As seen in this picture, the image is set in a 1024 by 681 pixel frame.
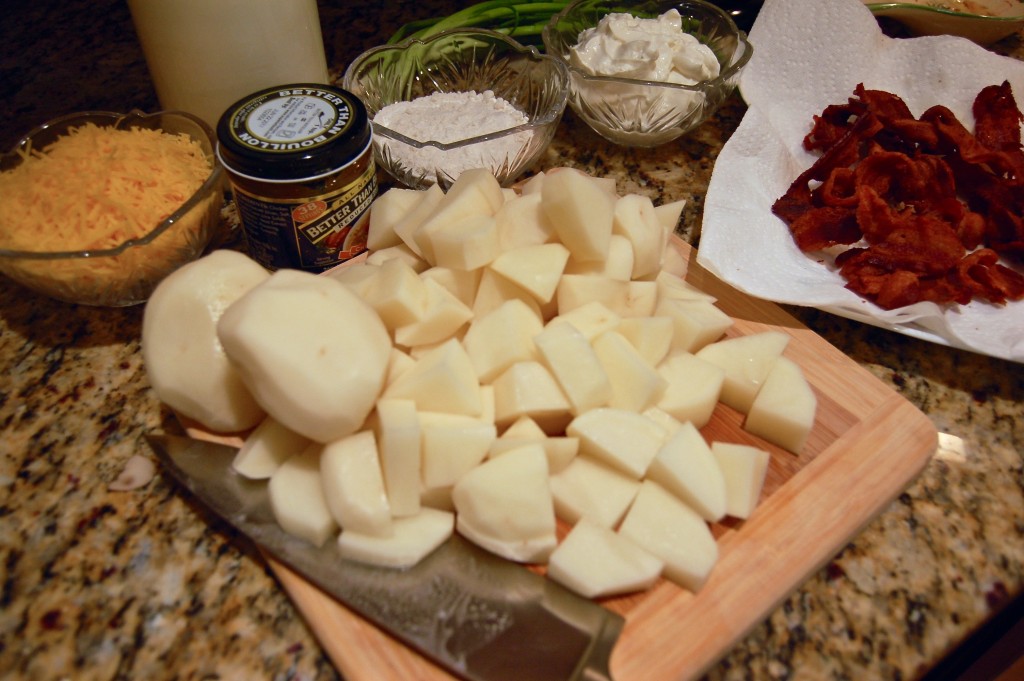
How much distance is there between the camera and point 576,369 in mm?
1132

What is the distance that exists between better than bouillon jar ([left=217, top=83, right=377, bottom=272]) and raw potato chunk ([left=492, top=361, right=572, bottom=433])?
0.52 metres

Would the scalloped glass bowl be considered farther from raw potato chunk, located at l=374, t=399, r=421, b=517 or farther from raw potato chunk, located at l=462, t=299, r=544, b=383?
raw potato chunk, located at l=374, t=399, r=421, b=517

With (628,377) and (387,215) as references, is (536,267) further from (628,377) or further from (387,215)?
(387,215)

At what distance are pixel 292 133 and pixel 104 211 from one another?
15.4 inches

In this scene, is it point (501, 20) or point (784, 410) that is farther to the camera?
point (501, 20)

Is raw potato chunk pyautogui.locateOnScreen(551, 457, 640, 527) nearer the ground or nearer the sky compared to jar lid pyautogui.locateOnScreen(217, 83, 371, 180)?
nearer the ground

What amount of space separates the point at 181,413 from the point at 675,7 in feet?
5.73

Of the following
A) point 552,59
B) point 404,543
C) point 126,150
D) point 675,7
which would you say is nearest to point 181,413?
point 404,543

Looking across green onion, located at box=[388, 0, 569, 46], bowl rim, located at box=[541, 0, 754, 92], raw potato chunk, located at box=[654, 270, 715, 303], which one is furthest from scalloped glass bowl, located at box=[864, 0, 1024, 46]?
raw potato chunk, located at box=[654, 270, 715, 303]

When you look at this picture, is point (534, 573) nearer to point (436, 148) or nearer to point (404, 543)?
point (404, 543)

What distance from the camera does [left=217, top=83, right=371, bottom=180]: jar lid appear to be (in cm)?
126

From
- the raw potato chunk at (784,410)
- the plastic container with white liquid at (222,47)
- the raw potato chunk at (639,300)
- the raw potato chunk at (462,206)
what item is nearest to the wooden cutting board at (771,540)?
the raw potato chunk at (784,410)

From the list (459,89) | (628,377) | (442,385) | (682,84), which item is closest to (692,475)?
(628,377)

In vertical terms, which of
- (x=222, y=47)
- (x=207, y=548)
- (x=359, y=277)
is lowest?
(x=207, y=548)
